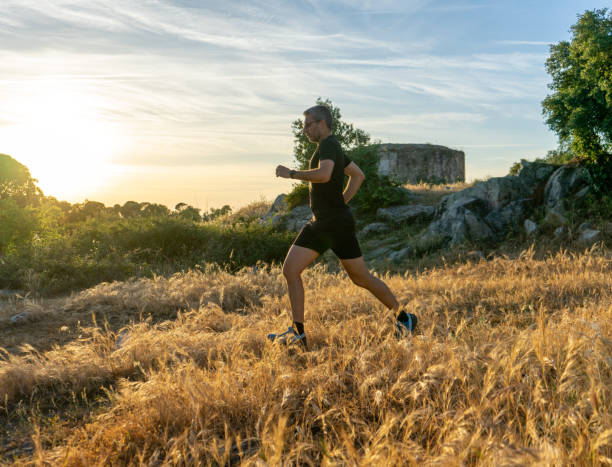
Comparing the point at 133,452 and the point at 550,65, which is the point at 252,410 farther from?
the point at 550,65

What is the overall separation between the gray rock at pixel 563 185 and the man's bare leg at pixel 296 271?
33.1 feet

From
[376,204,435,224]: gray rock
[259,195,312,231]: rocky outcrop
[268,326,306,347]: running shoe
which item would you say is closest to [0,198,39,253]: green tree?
[259,195,312,231]: rocky outcrop

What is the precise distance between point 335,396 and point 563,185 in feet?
38.9

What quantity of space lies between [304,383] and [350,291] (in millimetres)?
3714

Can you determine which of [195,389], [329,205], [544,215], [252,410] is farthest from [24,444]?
[544,215]

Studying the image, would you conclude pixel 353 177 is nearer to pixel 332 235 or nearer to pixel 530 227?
pixel 332 235

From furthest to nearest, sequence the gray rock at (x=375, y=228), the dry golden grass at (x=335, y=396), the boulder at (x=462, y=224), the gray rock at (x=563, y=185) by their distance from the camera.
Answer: the gray rock at (x=375, y=228)
the gray rock at (x=563, y=185)
the boulder at (x=462, y=224)
the dry golden grass at (x=335, y=396)

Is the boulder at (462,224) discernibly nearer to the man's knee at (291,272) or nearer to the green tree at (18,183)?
the man's knee at (291,272)

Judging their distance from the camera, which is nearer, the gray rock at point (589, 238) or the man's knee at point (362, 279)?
the man's knee at point (362, 279)

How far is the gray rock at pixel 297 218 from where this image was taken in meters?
17.7

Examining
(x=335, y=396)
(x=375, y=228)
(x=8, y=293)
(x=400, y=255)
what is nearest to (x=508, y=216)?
(x=400, y=255)

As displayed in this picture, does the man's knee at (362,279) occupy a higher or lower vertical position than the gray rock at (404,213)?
lower

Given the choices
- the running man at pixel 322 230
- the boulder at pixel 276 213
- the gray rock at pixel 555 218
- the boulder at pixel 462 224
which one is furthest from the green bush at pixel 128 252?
the gray rock at pixel 555 218

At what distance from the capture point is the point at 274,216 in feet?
62.6
